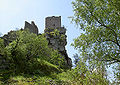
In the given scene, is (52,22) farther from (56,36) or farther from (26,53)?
(26,53)

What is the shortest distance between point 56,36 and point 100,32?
15916 millimetres

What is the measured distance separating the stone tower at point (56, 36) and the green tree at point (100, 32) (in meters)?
12.6

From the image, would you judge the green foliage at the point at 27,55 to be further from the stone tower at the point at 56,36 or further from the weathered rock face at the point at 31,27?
the weathered rock face at the point at 31,27

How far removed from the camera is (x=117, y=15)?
21.8 feet

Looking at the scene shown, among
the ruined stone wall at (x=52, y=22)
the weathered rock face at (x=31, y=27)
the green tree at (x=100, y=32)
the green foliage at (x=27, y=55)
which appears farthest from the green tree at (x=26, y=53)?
the ruined stone wall at (x=52, y=22)

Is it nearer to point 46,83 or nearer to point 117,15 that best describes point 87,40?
point 117,15

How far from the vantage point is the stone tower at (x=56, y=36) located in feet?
71.0

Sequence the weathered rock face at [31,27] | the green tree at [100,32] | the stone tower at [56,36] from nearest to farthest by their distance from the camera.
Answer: the green tree at [100,32]
the weathered rock face at [31,27]
the stone tower at [56,36]

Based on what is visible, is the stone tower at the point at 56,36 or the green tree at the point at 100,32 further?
the stone tower at the point at 56,36

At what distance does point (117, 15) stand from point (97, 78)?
10.5 ft

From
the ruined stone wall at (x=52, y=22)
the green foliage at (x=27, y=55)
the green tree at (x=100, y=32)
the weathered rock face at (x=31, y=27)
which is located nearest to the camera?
the green tree at (x=100, y=32)

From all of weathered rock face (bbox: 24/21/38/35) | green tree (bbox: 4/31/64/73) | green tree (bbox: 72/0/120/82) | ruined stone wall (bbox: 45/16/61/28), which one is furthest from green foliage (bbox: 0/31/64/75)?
ruined stone wall (bbox: 45/16/61/28)

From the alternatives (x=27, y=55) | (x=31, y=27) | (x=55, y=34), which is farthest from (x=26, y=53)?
(x=31, y=27)

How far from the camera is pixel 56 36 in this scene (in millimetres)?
22469
